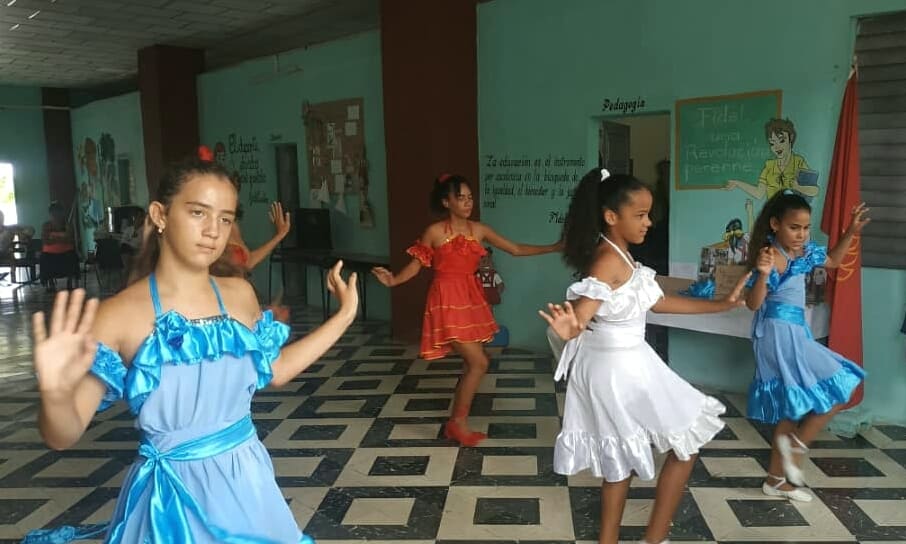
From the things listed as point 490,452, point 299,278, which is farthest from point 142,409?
point 299,278

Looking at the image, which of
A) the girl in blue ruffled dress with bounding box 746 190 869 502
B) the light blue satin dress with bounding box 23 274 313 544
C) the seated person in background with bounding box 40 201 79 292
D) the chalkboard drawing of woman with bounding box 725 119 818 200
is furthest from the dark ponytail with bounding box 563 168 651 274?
the seated person in background with bounding box 40 201 79 292

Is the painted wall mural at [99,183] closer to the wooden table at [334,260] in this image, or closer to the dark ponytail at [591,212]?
the wooden table at [334,260]

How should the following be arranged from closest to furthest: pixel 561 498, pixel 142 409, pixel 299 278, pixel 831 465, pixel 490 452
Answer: pixel 142 409, pixel 561 498, pixel 831 465, pixel 490 452, pixel 299 278

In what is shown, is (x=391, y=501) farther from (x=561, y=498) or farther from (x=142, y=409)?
(x=142, y=409)

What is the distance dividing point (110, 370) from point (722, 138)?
4.35 m

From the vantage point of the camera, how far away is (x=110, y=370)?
164cm

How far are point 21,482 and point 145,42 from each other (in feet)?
26.5

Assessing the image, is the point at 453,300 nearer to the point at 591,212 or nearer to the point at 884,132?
the point at 591,212

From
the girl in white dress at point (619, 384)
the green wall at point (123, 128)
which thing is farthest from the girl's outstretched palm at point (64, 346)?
the green wall at point (123, 128)

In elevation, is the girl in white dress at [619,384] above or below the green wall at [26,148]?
below

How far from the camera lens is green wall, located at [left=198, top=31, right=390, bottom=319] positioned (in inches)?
316

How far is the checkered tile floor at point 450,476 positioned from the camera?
3.17 metres

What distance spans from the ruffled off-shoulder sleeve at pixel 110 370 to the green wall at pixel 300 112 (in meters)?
6.42

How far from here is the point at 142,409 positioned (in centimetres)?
170
